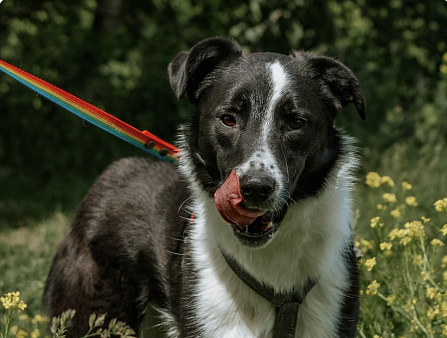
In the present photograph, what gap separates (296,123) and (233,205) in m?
0.52

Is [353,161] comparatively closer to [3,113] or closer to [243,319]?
[243,319]

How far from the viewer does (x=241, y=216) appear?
96.0 inches

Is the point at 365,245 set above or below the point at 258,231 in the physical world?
below

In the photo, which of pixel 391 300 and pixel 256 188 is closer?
pixel 256 188

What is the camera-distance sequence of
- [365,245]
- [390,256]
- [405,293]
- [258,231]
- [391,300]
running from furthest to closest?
[390,256], [365,245], [405,293], [391,300], [258,231]

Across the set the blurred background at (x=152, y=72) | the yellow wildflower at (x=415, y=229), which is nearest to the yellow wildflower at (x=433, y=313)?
the yellow wildflower at (x=415, y=229)

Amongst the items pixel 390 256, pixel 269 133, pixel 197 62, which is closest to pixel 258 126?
pixel 269 133

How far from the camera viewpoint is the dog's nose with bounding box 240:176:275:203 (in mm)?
2340

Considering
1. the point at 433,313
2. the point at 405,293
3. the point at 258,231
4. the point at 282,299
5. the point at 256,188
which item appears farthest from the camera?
the point at 405,293

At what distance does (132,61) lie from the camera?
750 centimetres

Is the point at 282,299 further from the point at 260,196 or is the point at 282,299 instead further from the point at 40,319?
the point at 40,319

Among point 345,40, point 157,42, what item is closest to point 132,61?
point 157,42

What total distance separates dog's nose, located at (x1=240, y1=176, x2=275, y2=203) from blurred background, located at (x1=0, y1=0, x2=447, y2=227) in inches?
161

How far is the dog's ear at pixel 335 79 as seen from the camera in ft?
9.42
